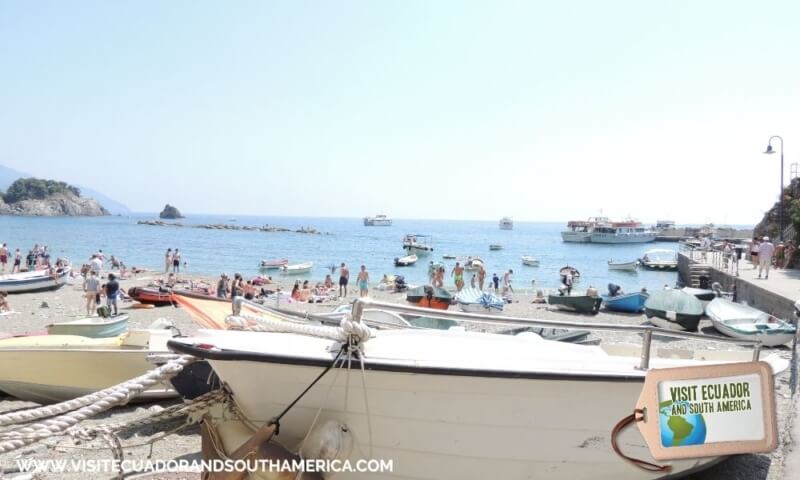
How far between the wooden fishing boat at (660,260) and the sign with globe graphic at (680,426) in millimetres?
54458

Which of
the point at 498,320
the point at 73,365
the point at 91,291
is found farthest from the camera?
the point at 91,291

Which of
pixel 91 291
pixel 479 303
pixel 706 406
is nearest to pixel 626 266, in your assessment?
pixel 479 303

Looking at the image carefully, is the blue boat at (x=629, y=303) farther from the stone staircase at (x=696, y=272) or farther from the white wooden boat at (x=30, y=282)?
the white wooden boat at (x=30, y=282)

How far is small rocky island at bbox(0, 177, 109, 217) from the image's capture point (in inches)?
6476

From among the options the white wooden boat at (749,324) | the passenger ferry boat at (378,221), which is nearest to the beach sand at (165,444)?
the white wooden boat at (749,324)

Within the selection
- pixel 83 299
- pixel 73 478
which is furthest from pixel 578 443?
pixel 83 299

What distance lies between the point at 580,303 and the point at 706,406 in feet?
60.0

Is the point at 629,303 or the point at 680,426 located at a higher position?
the point at 680,426

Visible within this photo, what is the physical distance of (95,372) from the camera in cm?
813

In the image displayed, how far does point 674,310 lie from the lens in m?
15.4

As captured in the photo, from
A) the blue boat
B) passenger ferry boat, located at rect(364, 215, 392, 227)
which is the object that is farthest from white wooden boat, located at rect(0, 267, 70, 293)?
passenger ferry boat, located at rect(364, 215, 392, 227)

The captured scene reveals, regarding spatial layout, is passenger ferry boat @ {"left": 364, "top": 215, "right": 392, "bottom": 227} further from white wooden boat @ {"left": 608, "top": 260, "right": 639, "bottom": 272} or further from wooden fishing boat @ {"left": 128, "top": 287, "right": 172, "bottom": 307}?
wooden fishing boat @ {"left": 128, "top": 287, "right": 172, "bottom": 307}

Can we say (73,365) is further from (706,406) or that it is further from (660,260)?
(660,260)

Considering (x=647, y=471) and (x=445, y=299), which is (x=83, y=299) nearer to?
(x=445, y=299)
